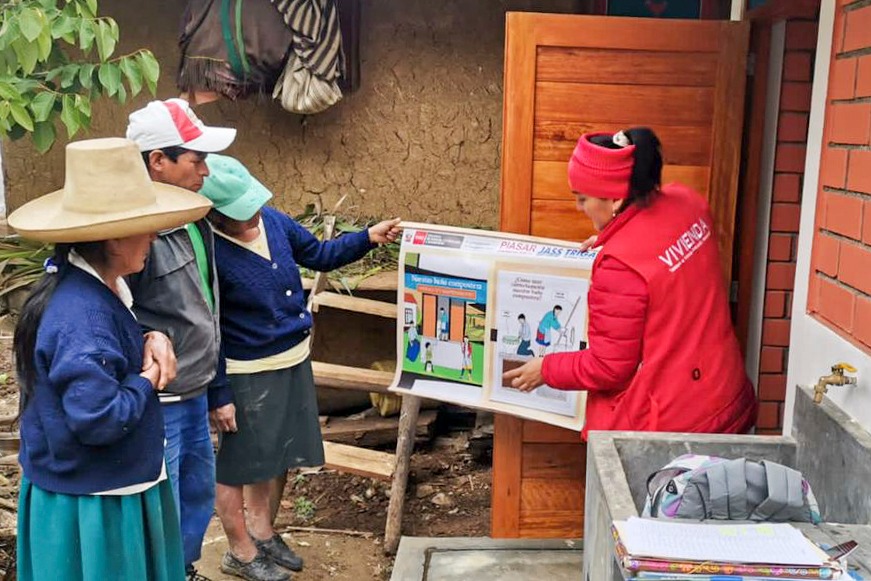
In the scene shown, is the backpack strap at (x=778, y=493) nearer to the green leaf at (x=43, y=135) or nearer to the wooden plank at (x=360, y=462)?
the wooden plank at (x=360, y=462)

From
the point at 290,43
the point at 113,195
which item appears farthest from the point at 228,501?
the point at 290,43

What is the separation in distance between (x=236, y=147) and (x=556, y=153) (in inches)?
115

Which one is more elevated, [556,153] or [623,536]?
[556,153]

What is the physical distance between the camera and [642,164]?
2721 millimetres

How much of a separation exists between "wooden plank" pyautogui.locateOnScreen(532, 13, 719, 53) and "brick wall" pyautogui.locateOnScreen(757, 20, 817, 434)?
299 millimetres

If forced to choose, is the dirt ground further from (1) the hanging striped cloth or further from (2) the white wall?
(2) the white wall

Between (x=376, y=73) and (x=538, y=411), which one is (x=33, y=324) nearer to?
(x=538, y=411)

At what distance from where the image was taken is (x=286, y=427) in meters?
3.66

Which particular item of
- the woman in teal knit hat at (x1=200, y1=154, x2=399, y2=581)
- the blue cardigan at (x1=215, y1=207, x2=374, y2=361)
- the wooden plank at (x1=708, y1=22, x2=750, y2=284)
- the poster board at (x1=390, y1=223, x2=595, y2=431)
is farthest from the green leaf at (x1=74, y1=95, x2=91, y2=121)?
the wooden plank at (x1=708, y1=22, x2=750, y2=284)

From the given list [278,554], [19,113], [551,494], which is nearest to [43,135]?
[19,113]

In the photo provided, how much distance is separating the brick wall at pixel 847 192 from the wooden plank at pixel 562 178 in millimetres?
927

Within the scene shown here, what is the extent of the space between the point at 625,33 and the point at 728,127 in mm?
519

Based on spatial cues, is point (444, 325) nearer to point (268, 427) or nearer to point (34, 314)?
point (268, 427)

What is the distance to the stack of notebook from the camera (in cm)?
162
